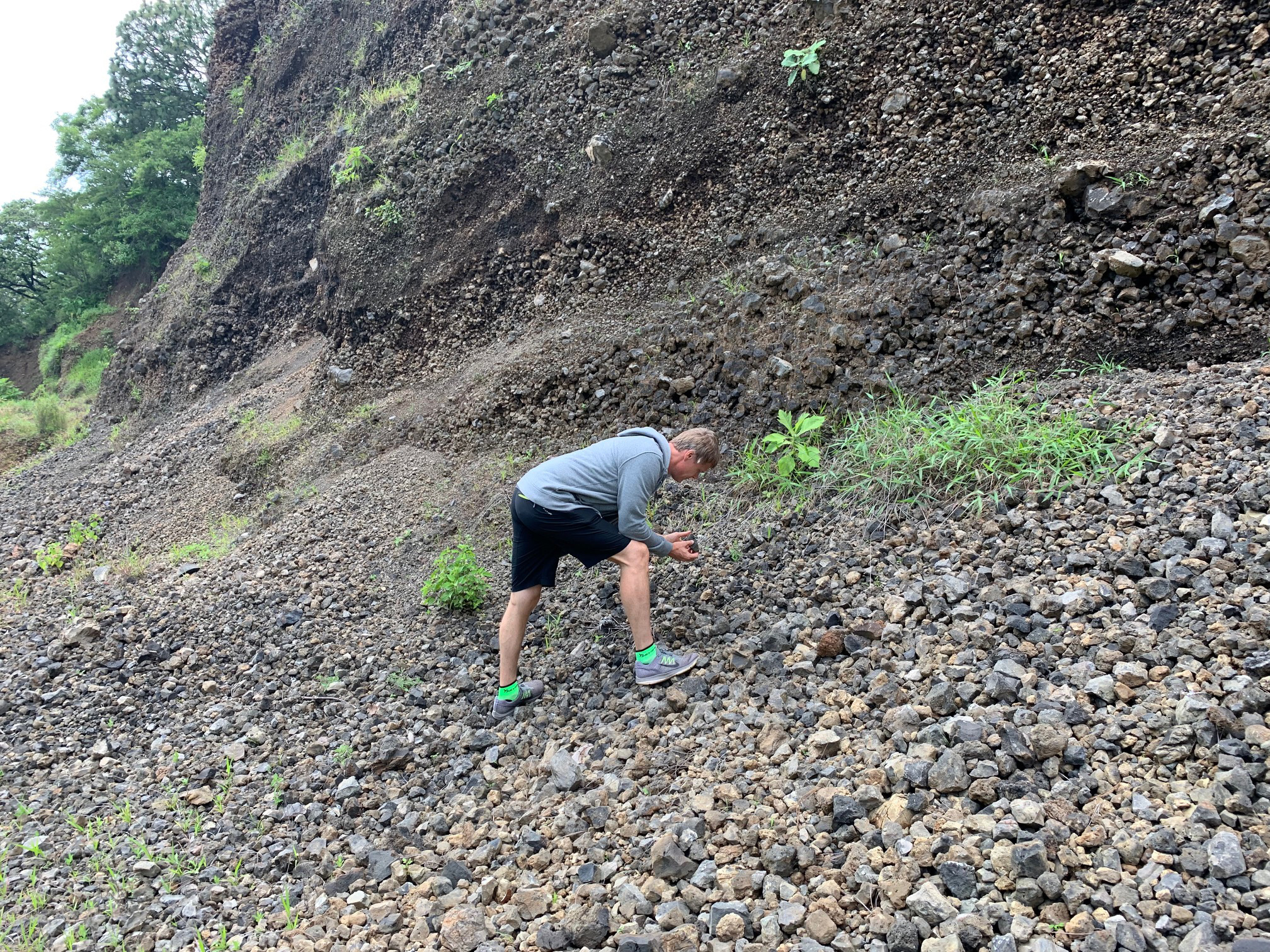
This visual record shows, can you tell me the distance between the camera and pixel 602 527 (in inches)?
130

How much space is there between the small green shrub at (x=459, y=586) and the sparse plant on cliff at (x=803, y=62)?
4.17 meters

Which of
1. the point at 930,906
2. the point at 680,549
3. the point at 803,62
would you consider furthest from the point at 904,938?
the point at 803,62

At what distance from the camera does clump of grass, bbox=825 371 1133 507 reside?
3398 millimetres

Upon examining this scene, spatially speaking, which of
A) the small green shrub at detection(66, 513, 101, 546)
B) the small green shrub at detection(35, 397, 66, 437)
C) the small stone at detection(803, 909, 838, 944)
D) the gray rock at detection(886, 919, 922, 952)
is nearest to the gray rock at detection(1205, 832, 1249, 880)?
the gray rock at detection(886, 919, 922, 952)

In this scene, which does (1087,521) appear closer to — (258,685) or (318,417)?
(258,685)

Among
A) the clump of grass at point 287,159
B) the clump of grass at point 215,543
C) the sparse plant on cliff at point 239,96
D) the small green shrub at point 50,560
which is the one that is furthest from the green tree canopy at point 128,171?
the clump of grass at point 215,543

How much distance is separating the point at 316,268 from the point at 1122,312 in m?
9.23

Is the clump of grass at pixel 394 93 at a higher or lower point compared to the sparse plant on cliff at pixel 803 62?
higher

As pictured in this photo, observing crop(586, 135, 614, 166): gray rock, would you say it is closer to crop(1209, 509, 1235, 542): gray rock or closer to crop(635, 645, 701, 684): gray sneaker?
crop(635, 645, 701, 684): gray sneaker

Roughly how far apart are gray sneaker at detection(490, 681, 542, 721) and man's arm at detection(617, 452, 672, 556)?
847mm

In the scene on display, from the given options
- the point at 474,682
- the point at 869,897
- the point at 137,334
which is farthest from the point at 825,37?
the point at 137,334

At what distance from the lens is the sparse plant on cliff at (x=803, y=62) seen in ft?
18.1

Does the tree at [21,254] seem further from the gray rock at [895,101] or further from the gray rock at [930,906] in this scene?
the gray rock at [930,906]

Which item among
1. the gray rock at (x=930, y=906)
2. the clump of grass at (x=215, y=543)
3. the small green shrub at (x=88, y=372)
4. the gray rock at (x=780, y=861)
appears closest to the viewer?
the gray rock at (x=930, y=906)
